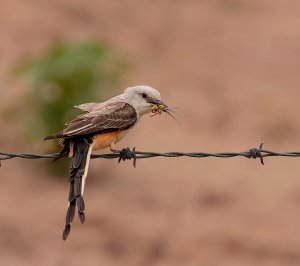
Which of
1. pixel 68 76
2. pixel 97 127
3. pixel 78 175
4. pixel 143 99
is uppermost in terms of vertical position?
pixel 68 76

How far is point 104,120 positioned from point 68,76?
7113 millimetres

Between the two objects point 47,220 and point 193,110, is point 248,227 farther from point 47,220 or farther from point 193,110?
point 193,110

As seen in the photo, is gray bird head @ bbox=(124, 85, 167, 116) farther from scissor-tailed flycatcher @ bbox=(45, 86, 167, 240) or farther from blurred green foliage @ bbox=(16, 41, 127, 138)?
blurred green foliage @ bbox=(16, 41, 127, 138)

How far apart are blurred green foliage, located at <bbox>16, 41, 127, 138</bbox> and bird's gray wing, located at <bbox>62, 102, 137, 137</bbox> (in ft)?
21.3

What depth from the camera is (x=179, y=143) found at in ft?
59.9

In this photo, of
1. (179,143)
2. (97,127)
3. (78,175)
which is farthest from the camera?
(179,143)

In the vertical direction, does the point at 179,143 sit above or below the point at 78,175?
above

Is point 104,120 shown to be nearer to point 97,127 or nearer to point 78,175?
point 97,127

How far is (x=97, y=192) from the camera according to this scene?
53.6 ft

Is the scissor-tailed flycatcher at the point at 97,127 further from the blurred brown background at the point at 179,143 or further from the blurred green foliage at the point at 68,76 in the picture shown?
the blurred green foliage at the point at 68,76

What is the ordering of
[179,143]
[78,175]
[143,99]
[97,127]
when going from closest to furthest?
[78,175], [97,127], [143,99], [179,143]

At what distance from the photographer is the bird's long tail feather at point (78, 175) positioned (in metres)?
7.73

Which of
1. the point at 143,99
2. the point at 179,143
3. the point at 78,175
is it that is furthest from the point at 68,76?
the point at 78,175

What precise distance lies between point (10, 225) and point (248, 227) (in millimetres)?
3471
